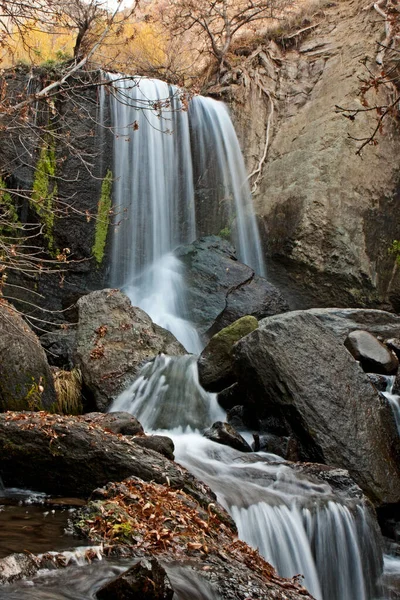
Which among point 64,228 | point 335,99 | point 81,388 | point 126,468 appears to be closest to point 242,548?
point 126,468

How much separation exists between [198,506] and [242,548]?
1.42 feet

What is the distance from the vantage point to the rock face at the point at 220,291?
1170 centimetres

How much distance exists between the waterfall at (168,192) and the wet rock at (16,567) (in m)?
8.82

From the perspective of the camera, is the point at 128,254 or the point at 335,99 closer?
the point at 128,254

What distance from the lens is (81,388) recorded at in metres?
8.73

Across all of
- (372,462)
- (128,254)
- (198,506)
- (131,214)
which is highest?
(131,214)

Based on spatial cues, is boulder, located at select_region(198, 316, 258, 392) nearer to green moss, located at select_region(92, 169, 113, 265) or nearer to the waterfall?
the waterfall

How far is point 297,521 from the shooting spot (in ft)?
17.0

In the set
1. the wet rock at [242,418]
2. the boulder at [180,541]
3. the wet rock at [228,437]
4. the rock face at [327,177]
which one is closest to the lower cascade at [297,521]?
the wet rock at [228,437]

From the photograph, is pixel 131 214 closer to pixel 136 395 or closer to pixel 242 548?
pixel 136 395

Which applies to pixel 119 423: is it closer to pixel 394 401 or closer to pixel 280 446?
pixel 280 446

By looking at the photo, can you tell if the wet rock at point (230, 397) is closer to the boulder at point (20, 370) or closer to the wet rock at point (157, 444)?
the boulder at point (20, 370)

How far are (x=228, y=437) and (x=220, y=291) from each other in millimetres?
5469

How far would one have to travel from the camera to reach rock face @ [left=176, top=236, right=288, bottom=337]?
11.7 metres
